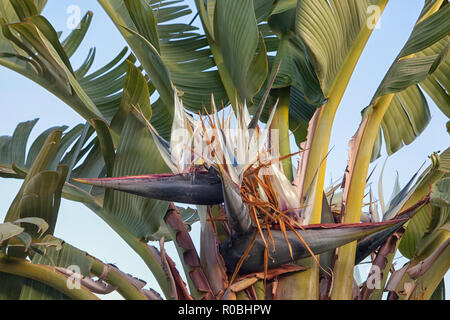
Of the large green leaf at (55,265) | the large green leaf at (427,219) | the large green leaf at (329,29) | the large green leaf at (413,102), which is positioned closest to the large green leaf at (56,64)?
the large green leaf at (55,265)

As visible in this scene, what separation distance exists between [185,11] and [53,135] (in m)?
0.85

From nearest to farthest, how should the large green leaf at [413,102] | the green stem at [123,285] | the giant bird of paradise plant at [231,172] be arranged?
the giant bird of paradise plant at [231,172] < the green stem at [123,285] < the large green leaf at [413,102]

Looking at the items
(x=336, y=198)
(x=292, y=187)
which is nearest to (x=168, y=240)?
(x=336, y=198)

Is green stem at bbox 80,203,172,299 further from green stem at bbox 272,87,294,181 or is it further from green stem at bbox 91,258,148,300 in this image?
green stem at bbox 272,87,294,181

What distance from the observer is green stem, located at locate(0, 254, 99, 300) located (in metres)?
1.15

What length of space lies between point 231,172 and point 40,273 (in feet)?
1.59

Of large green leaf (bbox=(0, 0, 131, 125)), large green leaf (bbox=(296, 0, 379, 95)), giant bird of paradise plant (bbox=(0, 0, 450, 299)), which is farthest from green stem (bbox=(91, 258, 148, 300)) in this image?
large green leaf (bbox=(296, 0, 379, 95))

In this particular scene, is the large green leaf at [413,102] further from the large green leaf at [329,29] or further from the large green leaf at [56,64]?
the large green leaf at [56,64]

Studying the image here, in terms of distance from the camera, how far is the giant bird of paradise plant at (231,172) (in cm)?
111

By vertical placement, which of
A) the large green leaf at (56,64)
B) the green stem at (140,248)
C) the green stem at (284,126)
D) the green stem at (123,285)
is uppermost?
Result: the large green leaf at (56,64)

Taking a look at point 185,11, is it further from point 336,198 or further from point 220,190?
point 220,190

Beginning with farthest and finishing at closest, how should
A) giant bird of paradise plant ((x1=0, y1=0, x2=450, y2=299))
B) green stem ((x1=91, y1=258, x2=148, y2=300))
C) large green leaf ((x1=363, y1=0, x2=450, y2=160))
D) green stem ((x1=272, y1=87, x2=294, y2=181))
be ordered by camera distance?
large green leaf ((x1=363, y1=0, x2=450, y2=160)) < green stem ((x1=272, y1=87, x2=294, y2=181)) < green stem ((x1=91, y1=258, x2=148, y2=300)) < giant bird of paradise plant ((x1=0, y1=0, x2=450, y2=299))

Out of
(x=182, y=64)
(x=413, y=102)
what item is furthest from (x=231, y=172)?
(x=413, y=102)
